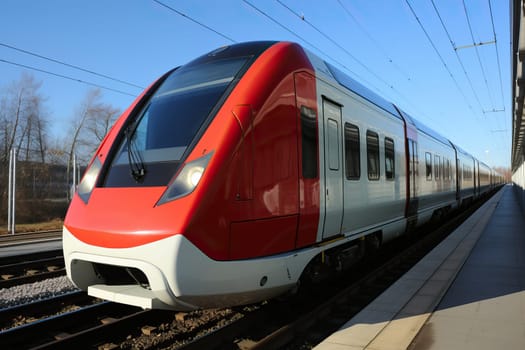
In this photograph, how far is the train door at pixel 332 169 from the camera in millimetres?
4965

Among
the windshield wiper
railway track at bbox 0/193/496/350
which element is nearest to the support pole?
railway track at bbox 0/193/496/350

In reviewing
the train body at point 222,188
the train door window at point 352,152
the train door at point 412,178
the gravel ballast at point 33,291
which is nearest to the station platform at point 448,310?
the train body at point 222,188

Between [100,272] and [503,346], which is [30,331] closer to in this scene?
[100,272]

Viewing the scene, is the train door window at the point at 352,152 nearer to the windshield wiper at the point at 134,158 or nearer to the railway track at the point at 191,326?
the railway track at the point at 191,326

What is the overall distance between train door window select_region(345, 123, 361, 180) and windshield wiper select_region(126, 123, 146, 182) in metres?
2.69

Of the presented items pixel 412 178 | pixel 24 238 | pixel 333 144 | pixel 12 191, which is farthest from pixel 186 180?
pixel 12 191

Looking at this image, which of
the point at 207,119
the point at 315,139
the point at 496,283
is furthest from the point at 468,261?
the point at 207,119

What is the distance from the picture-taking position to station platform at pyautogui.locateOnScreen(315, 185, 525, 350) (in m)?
3.87

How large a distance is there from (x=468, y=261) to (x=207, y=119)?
20.4ft

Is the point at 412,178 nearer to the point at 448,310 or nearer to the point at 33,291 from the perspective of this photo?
the point at 448,310

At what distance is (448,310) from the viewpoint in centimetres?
482

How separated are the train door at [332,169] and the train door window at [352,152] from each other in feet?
0.86

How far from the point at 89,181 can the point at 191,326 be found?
1.98 metres

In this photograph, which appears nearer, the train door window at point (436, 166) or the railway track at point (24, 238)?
the train door window at point (436, 166)
